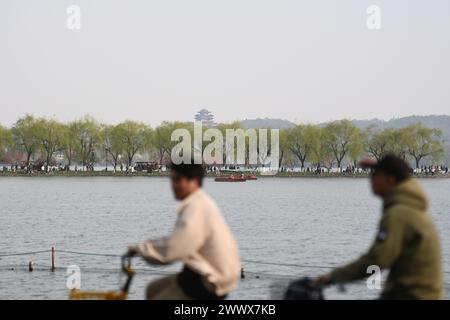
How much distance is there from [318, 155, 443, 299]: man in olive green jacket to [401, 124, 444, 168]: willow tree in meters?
168

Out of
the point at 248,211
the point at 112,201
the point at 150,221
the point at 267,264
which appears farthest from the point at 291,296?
the point at 112,201

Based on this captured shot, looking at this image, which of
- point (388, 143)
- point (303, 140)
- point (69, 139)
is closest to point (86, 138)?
point (69, 139)

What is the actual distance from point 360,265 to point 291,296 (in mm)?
825

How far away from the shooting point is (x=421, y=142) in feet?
570

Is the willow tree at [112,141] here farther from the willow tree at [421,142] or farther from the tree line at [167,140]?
the willow tree at [421,142]

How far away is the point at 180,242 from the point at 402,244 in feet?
5.86

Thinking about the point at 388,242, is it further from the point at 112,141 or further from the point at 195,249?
the point at 112,141

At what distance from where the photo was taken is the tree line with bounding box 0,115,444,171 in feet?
568

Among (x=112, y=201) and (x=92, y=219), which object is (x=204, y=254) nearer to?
(x=92, y=219)

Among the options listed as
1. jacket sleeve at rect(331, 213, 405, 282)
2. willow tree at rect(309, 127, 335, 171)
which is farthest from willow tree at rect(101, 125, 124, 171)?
jacket sleeve at rect(331, 213, 405, 282)

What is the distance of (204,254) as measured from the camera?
285 inches

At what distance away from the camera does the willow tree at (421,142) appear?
171875 millimetres

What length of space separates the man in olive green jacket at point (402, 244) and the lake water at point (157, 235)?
1.34 metres

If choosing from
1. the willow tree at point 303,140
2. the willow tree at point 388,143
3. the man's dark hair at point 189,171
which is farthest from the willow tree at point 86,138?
the man's dark hair at point 189,171
